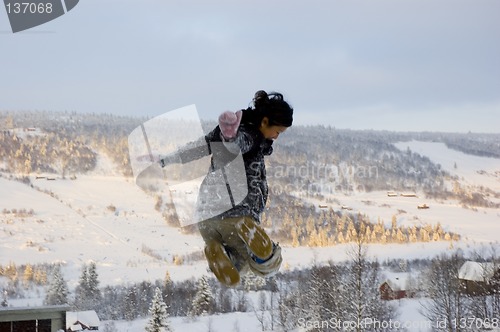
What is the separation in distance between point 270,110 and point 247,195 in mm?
478

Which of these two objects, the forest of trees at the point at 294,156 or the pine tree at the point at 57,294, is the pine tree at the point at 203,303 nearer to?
the pine tree at the point at 57,294

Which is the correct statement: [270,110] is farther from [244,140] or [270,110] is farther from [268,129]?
[244,140]

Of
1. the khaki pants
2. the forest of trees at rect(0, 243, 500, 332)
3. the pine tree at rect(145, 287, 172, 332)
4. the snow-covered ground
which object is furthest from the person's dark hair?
the snow-covered ground

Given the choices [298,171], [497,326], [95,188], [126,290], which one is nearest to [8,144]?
[95,188]

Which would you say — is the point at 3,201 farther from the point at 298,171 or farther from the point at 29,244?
the point at 298,171

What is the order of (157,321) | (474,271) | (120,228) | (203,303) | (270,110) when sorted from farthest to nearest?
(120,228) < (203,303) < (474,271) < (157,321) < (270,110)

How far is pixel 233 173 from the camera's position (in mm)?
2910

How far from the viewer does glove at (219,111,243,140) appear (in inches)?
98.3

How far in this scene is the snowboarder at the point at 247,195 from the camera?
2.73m

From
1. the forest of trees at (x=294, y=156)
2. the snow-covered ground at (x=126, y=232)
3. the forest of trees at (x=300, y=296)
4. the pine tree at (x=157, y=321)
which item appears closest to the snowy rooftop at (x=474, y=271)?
the forest of trees at (x=300, y=296)

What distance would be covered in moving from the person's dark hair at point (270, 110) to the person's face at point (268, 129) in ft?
0.05

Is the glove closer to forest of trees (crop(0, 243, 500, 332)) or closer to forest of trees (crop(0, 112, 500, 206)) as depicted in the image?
forest of trees (crop(0, 243, 500, 332))

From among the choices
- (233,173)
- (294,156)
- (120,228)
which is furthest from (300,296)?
(294,156)

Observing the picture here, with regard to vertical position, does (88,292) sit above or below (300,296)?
below
